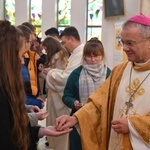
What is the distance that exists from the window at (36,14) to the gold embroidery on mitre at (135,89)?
7.29m

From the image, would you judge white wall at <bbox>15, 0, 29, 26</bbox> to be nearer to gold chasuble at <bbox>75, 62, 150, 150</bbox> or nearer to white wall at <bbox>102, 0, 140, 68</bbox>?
white wall at <bbox>102, 0, 140, 68</bbox>

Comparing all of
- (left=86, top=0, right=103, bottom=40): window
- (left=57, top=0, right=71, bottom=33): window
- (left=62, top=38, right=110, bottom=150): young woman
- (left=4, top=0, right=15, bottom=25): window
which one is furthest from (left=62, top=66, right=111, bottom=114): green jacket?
(left=4, top=0, right=15, bottom=25): window

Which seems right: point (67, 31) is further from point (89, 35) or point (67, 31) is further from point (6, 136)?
point (89, 35)

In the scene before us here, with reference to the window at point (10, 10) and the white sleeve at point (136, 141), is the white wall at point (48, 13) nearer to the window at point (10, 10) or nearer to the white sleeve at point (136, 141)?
the window at point (10, 10)

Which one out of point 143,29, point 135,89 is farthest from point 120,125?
point 143,29

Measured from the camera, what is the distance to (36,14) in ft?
30.1

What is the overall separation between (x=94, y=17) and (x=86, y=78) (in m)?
5.57

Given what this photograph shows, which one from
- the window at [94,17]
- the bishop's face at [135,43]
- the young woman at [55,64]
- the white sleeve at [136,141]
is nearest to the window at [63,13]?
the window at [94,17]

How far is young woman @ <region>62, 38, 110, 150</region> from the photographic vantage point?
111 inches

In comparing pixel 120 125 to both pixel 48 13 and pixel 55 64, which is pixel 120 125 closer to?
pixel 55 64

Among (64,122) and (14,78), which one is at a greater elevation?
(14,78)

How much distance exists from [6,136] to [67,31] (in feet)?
8.09

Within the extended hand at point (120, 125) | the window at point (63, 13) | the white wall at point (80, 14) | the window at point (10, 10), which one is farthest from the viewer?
the window at point (10, 10)

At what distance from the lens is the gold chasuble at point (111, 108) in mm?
1991
